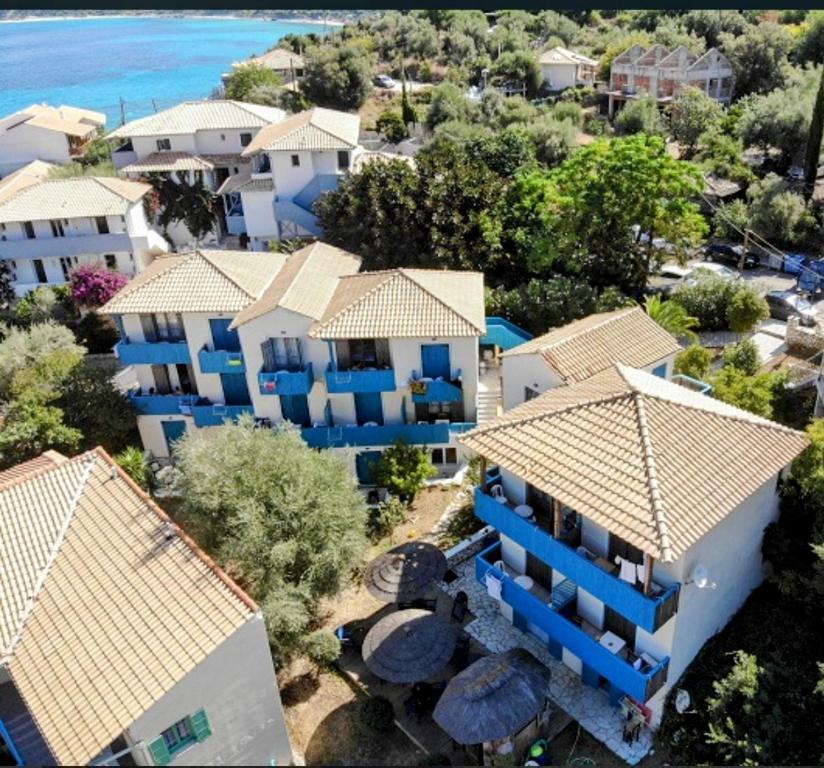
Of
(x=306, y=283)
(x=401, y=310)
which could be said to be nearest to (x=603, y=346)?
(x=401, y=310)

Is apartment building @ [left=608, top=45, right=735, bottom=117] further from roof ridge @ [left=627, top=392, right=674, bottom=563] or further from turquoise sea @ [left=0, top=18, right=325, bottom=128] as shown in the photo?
roof ridge @ [left=627, top=392, right=674, bottom=563]

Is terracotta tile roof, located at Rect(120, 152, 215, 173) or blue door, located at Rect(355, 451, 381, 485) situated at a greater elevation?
terracotta tile roof, located at Rect(120, 152, 215, 173)

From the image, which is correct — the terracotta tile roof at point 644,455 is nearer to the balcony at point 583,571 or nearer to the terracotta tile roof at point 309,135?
the balcony at point 583,571

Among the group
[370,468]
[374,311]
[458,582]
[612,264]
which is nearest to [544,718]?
[458,582]

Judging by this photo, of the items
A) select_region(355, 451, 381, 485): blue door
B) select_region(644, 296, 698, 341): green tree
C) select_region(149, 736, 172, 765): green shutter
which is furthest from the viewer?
select_region(644, 296, 698, 341): green tree

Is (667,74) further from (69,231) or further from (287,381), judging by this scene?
(287,381)

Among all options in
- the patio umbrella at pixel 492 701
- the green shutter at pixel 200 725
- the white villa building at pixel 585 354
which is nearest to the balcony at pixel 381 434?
the white villa building at pixel 585 354

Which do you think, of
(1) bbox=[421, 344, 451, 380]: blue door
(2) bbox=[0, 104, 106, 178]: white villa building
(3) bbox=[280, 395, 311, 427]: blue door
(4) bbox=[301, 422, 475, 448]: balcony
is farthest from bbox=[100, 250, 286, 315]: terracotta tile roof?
(2) bbox=[0, 104, 106, 178]: white villa building

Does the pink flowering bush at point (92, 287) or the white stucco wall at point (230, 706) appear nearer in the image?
the white stucco wall at point (230, 706)
